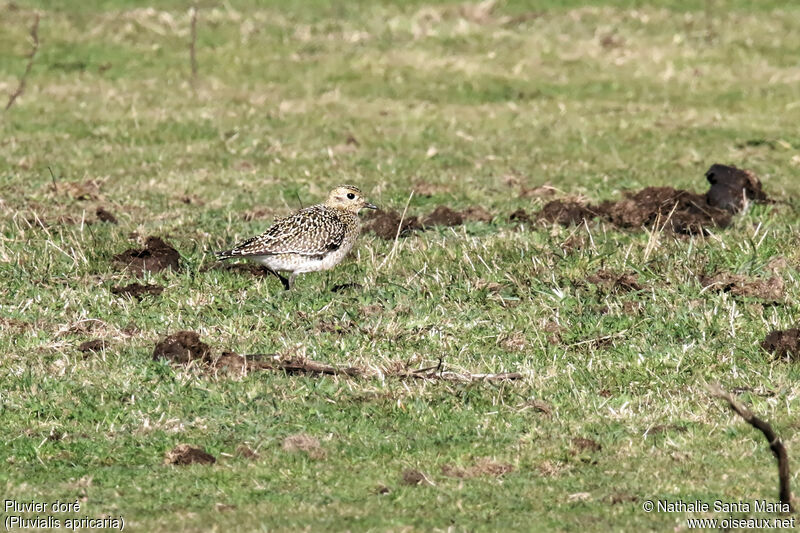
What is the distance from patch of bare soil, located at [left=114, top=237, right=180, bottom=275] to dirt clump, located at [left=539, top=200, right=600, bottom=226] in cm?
420

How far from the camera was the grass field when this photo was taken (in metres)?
8.07

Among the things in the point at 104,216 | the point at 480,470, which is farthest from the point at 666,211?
the point at 480,470

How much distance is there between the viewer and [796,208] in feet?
51.9

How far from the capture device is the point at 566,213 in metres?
14.7

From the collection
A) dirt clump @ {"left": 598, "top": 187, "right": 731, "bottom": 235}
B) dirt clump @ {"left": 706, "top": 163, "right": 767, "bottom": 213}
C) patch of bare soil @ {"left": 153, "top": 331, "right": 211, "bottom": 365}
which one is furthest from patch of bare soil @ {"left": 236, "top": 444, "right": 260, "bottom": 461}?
dirt clump @ {"left": 706, "top": 163, "right": 767, "bottom": 213}

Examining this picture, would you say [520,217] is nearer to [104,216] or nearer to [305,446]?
[104,216]

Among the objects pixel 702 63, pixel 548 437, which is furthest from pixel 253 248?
pixel 702 63

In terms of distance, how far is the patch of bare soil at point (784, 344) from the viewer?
9.98m

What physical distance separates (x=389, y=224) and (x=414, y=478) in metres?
6.88

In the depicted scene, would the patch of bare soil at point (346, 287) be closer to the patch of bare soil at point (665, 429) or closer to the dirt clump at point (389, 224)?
the dirt clump at point (389, 224)

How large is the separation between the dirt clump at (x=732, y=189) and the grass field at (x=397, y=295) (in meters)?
0.20

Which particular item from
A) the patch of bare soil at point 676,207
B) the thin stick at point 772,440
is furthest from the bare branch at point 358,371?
the patch of bare soil at point 676,207

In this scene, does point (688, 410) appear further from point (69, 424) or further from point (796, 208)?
point (796, 208)

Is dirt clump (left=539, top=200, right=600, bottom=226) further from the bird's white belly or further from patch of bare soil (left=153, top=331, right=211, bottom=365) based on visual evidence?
patch of bare soil (left=153, top=331, right=211, bottom=365)
